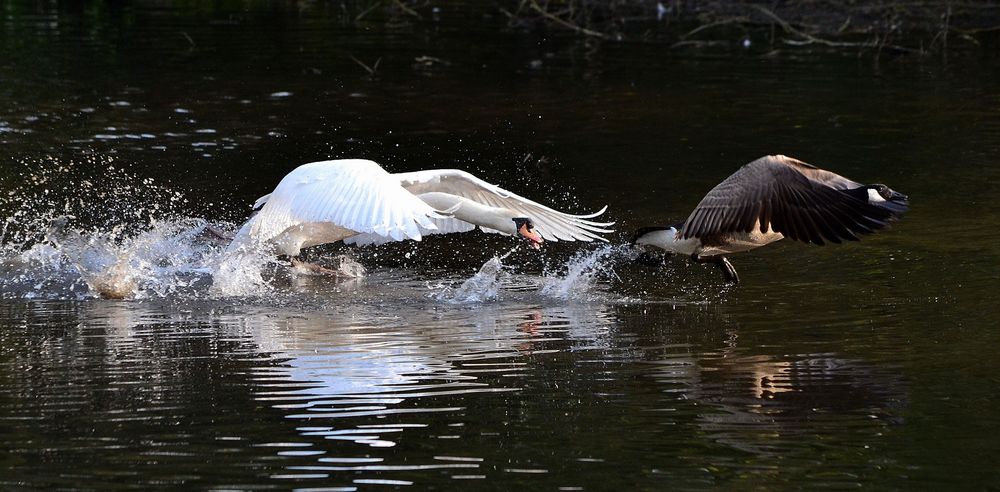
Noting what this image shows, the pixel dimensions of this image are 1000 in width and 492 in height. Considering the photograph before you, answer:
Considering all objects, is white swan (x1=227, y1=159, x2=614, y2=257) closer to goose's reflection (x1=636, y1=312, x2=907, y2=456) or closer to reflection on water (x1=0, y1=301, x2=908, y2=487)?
reflection on water (x1=0, y1=301, x2=908, y2=487)

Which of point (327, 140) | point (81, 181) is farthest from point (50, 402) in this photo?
point (327, 140)

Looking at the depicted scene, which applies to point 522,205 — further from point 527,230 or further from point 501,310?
point 501,310

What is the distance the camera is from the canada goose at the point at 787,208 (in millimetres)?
8164

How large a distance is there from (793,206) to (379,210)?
2.38 m

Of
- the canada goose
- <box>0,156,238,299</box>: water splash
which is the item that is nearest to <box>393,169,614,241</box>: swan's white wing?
the canada goose

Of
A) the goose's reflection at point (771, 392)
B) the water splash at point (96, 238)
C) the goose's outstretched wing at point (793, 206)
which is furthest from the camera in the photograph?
the water splash at point (96, 238)

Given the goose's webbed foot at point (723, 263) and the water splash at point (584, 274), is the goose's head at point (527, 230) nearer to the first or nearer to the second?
the water splash at point (584, 274)

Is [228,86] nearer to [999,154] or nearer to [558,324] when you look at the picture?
[999,154]

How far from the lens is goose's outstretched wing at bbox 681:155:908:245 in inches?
321

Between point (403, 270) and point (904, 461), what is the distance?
494 cm

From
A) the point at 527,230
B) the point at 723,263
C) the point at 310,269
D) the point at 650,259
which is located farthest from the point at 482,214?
the point at 723,263

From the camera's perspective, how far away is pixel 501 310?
8.88 m

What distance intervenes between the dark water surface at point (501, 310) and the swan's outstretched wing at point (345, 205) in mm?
505

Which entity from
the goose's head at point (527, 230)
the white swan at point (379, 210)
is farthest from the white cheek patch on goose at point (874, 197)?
the goose's head at point (527, 230)
